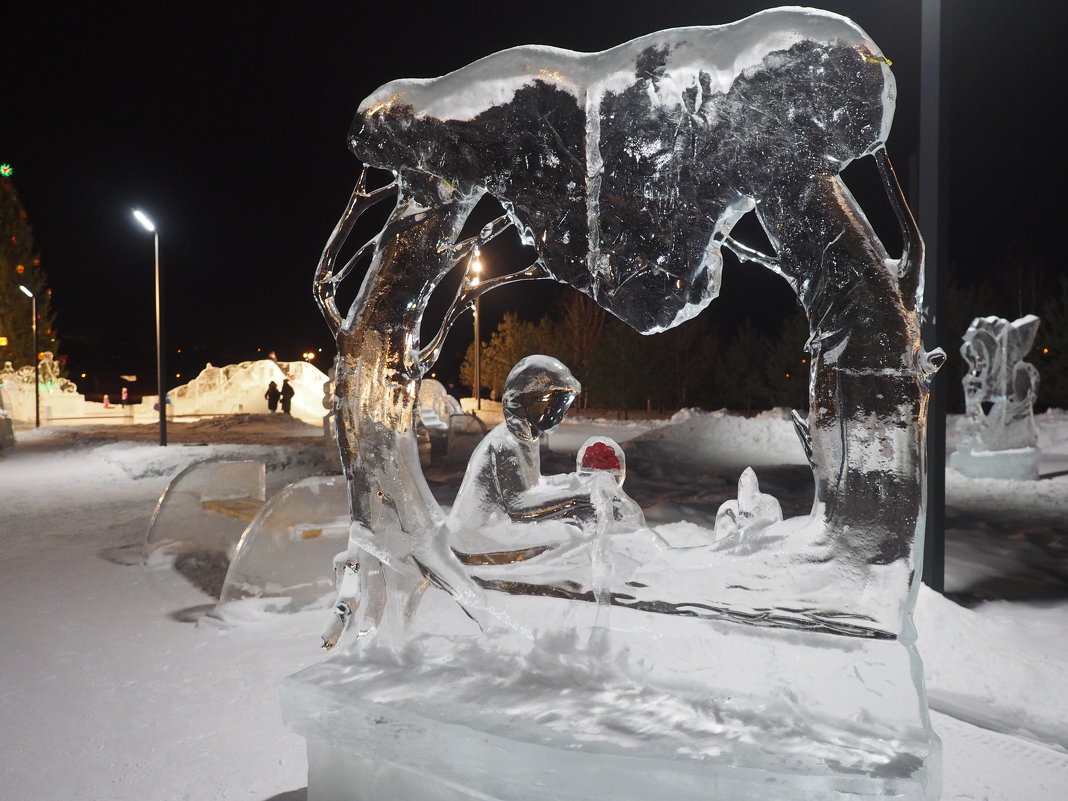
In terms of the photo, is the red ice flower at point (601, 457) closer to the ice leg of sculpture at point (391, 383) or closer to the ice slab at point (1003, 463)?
the ice leg of sculpture at point (391, 383)

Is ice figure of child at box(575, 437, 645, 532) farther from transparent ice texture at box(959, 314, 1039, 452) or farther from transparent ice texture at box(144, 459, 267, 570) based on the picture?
transparent ice texture at box(959, 314, 1039, 452)

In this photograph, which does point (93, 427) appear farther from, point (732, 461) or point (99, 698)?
point (99, 698)

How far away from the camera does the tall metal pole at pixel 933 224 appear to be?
19.2 feet

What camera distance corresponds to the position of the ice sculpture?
12.9 m

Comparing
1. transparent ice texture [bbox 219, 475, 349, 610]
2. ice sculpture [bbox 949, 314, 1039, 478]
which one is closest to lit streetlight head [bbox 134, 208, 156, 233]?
transparent ice texture [bbox 219, 475, 349, 610]

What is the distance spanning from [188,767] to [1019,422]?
13868mm

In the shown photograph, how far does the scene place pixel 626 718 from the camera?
2.55 metres

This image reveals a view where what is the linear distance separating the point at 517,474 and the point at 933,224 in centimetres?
440

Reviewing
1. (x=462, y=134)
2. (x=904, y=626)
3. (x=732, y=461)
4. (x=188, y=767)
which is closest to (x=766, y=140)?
(x=462, y=134)


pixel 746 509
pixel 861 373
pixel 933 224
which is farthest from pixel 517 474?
pixel 933 224

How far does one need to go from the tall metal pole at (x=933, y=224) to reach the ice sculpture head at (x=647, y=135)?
12.4ft

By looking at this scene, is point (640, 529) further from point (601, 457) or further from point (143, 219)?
point (143, 219)

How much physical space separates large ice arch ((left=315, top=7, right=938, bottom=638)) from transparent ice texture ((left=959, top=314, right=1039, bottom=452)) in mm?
12422

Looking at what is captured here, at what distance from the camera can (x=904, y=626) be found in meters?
2.53
